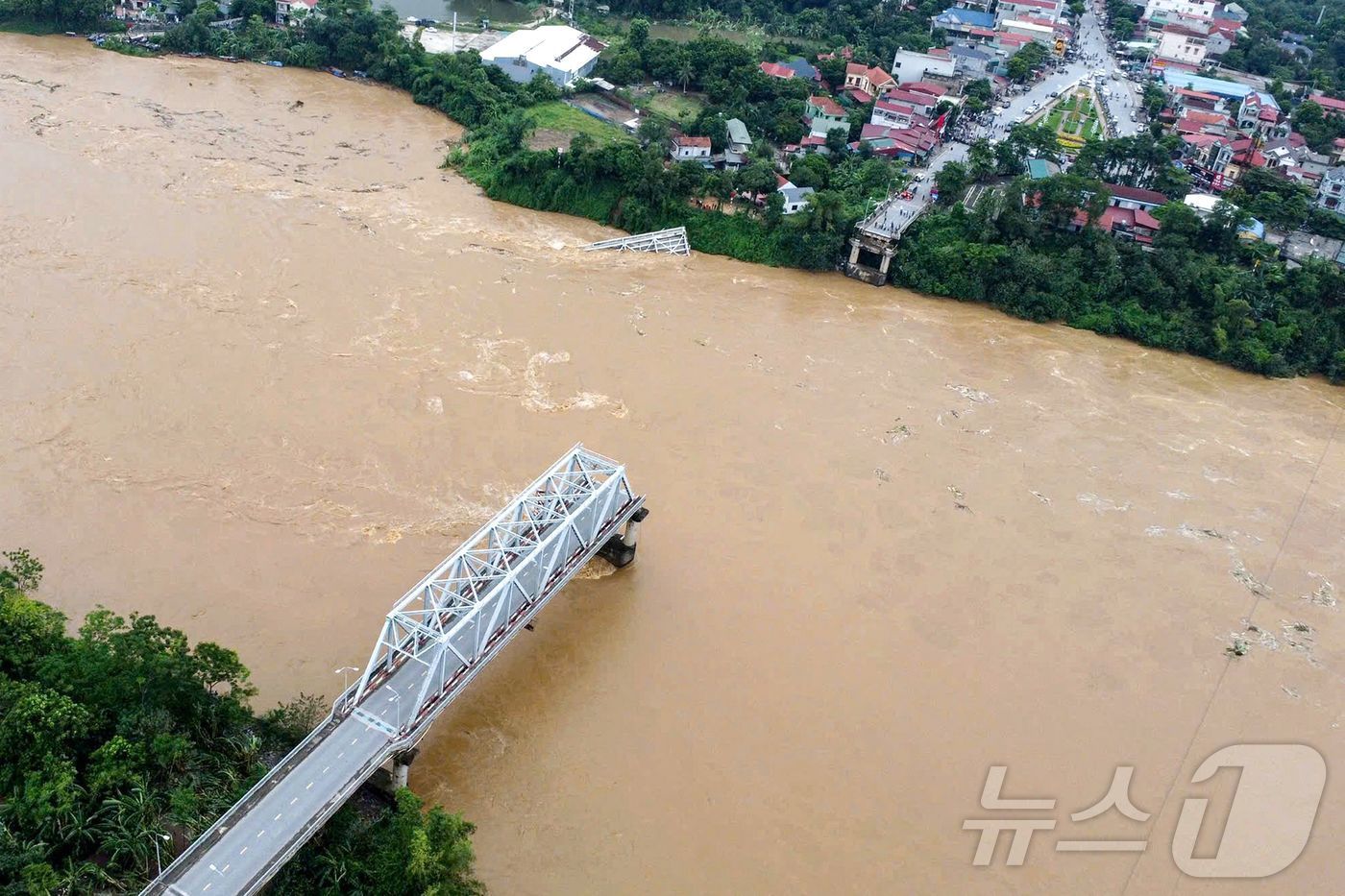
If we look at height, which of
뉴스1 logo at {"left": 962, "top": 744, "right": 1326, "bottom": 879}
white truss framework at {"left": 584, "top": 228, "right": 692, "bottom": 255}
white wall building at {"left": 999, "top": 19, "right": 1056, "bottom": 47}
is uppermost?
white wall building at {"left": 999, "top": 19, "right": 1056, "bottom": 47}

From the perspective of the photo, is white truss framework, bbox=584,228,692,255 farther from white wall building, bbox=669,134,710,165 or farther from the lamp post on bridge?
the lamp post on bridge

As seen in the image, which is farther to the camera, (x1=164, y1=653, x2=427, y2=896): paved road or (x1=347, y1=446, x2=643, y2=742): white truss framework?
(x1=347, y1=446, x2=643, y2=742): white truss framework

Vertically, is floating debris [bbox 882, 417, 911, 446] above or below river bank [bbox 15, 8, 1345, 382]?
below

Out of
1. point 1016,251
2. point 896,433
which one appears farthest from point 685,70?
point 896,433

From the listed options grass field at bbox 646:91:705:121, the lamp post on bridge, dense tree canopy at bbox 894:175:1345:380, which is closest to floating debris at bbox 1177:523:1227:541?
dense tree canopy at bbox 894:175:1345:380

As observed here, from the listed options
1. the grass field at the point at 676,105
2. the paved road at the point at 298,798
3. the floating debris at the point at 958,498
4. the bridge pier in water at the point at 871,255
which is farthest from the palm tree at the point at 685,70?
the paved road at the point at 298,798

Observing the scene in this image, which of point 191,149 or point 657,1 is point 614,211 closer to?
point 191,149

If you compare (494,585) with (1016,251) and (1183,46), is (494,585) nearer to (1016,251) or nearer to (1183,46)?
(1016,251)
